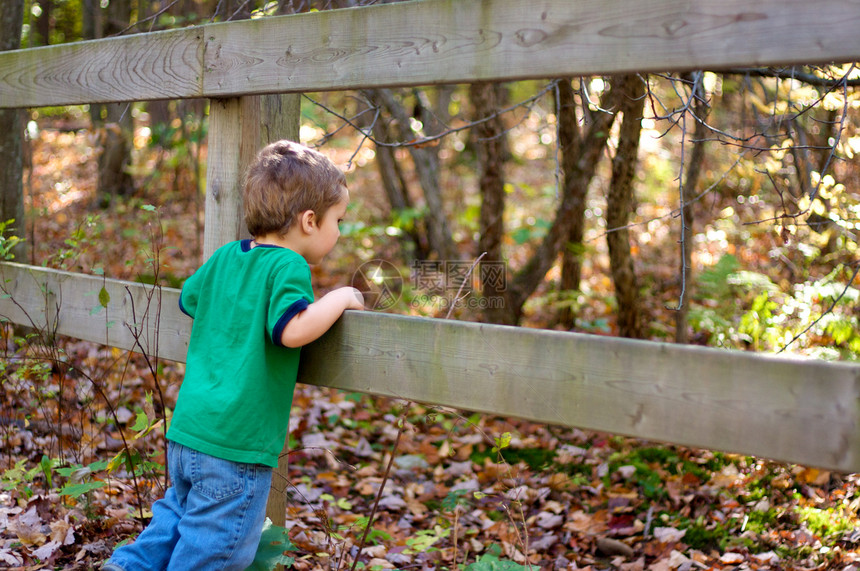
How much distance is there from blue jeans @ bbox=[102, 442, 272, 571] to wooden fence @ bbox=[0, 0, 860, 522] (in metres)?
0.41

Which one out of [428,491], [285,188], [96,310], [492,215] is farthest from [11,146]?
[492,215]

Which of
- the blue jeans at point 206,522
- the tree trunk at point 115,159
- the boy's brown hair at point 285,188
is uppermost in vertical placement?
→ the tree trunk at point 115,159

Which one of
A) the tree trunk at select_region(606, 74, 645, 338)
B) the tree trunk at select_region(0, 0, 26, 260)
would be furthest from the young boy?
the tree trunk at select_region(606, 74, 645, 338)

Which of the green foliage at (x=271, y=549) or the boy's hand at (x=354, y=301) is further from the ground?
the boy's hand at (x=354, y=301)

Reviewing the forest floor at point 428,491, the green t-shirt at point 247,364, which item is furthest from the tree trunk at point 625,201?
the green t-shirt at point 247,364

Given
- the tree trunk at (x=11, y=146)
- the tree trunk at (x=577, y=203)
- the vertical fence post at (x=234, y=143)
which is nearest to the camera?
the vertical fence post at (x=234, y=143)

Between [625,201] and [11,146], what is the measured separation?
4.62 m

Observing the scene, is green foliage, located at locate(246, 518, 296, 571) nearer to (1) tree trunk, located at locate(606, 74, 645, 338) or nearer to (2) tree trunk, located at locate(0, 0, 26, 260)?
(2) tree trunk, located at locate(0, 0, 26, 260)

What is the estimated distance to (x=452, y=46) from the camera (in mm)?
2102

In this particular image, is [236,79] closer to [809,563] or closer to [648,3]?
[648,3]

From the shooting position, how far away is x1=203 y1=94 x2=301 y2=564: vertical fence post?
8.68 ft

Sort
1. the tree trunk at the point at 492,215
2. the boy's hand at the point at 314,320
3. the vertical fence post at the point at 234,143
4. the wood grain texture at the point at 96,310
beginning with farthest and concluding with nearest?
the tree trunk at the point at 492,215
the wood grain texture at the point at 96,310
the vertical fence post at the point at 234,143
the boy's hand at the point at 314,320

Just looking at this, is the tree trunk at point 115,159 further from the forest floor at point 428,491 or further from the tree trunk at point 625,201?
the tree trunk at point 625,201

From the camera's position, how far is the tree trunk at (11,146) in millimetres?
4703
